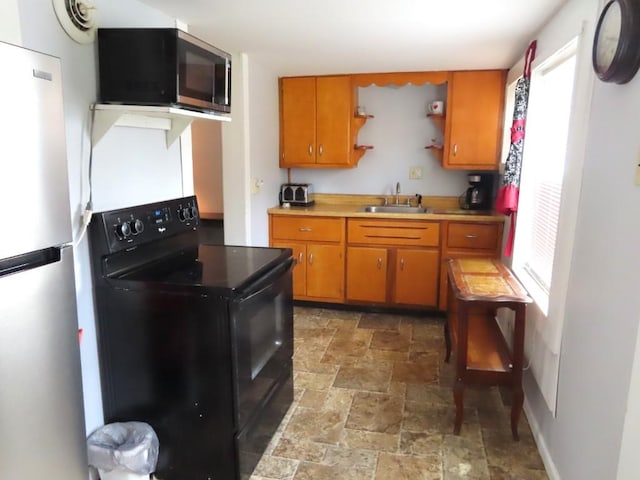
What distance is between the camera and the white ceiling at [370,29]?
2.22m

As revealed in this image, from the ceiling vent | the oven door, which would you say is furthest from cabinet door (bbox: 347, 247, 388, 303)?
the ceiling vent

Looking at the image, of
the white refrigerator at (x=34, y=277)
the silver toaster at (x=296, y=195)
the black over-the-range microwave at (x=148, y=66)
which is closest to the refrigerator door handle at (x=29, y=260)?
the white refrigerator at (x=34, y=277)

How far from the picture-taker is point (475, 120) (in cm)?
371

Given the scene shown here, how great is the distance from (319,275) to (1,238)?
3.03 metres

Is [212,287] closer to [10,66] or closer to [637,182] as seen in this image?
[10,66]

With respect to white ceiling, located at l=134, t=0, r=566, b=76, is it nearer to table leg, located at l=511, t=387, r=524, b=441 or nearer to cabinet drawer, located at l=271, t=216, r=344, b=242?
cabinet drawer, located at l=271, t=216, r=344, b=242

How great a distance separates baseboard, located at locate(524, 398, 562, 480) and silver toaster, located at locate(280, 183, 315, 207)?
2452 millimetres

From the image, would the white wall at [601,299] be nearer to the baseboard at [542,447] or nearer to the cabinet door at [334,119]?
the baseboard at [542,447]

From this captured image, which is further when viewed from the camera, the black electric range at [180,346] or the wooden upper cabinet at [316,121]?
the wooden upper cabinet at [316,121]

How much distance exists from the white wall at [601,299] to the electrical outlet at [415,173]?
7.42 feet

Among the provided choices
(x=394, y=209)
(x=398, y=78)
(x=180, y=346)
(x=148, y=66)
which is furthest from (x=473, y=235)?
(x=148, y=66)

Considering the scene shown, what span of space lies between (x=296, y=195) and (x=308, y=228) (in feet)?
1.32

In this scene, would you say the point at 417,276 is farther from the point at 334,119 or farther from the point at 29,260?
the point at 29,260

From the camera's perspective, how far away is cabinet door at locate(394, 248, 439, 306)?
3.78 metres
